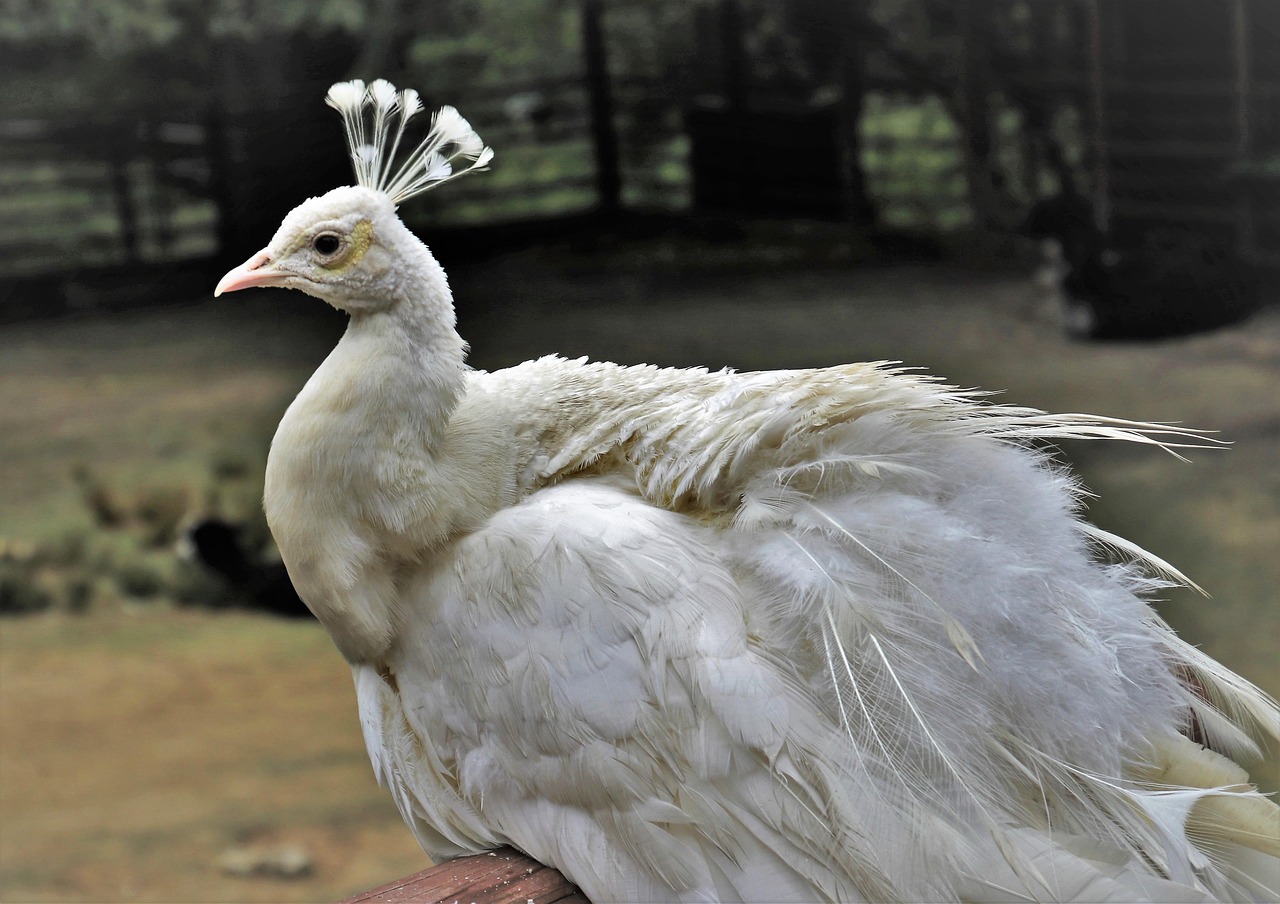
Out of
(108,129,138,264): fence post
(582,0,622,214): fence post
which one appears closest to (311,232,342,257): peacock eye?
(582,0,622,214): fence post

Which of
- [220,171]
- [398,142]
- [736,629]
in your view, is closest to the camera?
[736,629]

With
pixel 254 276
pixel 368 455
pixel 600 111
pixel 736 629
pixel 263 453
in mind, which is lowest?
pixel 263 453

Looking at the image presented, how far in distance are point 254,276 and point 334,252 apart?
3.7 inches

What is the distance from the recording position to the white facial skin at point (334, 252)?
130 cm

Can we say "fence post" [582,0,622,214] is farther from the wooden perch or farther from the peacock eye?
the wooden perch

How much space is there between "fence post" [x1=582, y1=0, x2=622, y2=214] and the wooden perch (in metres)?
2.82

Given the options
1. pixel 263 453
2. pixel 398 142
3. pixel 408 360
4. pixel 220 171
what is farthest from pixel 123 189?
pixel 408 360

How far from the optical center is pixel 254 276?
51.2 inches

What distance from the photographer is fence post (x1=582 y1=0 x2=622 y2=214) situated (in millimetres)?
3676

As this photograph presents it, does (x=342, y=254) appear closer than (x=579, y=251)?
Yes

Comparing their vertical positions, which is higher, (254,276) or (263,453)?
(254,276)

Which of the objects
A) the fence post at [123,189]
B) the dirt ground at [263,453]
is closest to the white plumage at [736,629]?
the dirt ground at [263,453]

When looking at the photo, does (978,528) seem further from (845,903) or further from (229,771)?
(229,771)

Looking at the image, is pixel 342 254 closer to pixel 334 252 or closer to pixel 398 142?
pixel 334 252
